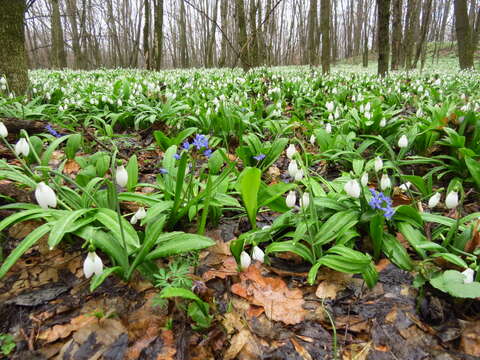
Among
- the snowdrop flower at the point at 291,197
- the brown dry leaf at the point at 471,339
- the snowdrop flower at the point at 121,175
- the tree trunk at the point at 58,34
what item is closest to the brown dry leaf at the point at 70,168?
the snowdrop flower at the point at 121,175

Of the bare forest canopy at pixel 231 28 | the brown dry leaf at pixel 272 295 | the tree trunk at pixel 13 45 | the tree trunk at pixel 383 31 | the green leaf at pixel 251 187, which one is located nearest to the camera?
the brown dry leaf at pixel 272 295

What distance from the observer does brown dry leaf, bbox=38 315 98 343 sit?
1.50m

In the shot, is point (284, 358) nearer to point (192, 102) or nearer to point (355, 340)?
point (355, 340)

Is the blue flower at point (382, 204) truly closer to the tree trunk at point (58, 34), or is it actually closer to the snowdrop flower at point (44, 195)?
the snowdrop flower at point (44, 195)

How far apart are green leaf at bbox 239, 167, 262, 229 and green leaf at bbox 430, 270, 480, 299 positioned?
1.12 metres

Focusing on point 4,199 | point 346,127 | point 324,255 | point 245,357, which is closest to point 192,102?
point 346,127

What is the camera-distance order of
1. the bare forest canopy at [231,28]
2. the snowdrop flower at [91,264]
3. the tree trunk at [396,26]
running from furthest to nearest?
the tree trunk at [396,26]
the bare forest canopy at [231,28]
the snowdrop flower at [91,264]

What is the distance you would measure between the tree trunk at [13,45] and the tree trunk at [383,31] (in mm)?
8794

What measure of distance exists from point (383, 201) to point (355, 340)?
81 centimetres

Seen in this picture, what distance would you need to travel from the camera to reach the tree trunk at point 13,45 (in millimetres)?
4348

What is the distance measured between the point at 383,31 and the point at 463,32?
657 cm

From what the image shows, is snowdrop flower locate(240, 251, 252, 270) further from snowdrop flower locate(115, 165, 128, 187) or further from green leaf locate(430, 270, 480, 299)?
green leaf locate(430, 270, 480, 299)

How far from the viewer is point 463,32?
12984 millimetres

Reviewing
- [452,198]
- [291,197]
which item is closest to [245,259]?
[291,197]
